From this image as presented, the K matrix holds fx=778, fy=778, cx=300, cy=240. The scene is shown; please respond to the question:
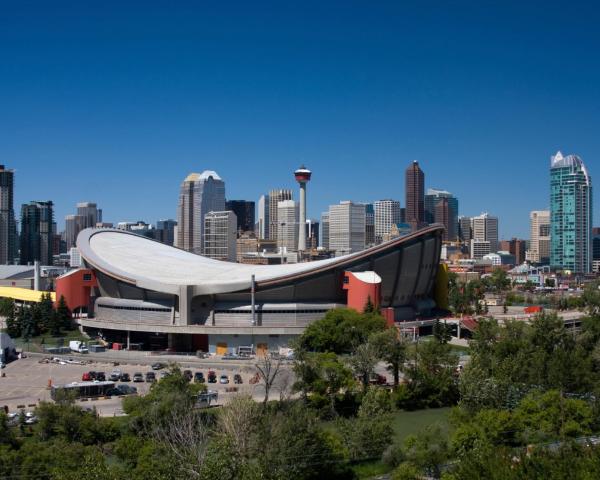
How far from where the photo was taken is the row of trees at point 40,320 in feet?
182

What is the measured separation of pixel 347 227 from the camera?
186m

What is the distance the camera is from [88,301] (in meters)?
57.8

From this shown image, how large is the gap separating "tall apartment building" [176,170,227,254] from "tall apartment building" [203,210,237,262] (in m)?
40.3

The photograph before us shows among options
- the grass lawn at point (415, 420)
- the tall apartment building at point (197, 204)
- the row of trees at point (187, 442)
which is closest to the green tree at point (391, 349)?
the grass lawn at point (415, 420)

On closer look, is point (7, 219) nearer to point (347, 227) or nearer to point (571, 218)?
point (347, 227)

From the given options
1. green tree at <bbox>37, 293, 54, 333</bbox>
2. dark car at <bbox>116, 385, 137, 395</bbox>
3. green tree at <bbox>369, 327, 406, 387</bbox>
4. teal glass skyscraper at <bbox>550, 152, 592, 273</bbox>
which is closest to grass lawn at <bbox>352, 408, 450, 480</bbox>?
green tree at <bbox>369, 327, 406, 387</bbox>

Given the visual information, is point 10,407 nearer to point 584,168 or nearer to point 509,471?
point 509,471

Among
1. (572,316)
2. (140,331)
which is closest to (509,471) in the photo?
(140,331)

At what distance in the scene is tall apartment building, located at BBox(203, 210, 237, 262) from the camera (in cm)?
14962

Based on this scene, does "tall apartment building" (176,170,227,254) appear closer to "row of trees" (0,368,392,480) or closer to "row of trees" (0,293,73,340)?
"row of trees" (0,293,73,340)

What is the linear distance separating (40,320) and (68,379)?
18456 millimetres

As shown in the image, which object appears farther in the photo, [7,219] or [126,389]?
[7,219]

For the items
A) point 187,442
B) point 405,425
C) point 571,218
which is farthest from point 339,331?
point 571,218

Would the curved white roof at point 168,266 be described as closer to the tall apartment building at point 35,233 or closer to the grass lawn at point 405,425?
the grass lawn at point 405,425
